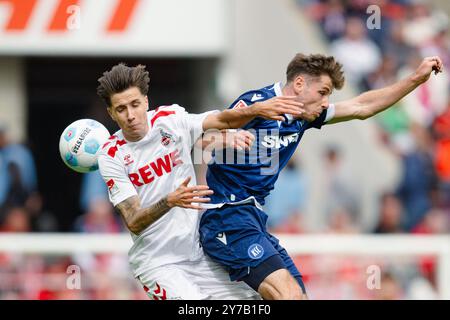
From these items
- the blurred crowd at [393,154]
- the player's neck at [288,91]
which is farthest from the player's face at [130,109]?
the blurred crowd at [393,154]

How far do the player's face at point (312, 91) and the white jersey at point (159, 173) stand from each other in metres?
0.79

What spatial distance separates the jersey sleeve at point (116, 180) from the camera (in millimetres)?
9148

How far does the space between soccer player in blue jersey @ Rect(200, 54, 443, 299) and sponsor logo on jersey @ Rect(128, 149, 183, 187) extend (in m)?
0.27

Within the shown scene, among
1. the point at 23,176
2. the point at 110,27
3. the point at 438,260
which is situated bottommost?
the point at 438,260

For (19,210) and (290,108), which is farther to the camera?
(19,210)

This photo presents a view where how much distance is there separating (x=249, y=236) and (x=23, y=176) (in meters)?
7.95

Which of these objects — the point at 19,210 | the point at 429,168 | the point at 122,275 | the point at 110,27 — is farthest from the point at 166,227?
the point at 110,27

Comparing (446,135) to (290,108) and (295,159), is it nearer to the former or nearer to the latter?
(295,159)

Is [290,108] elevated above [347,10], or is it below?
below

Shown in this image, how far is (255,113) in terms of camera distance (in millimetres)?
8539

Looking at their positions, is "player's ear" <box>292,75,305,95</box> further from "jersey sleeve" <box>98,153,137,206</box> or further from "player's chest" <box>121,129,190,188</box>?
"jersey sleeve" <box>98,153,137,206</box>

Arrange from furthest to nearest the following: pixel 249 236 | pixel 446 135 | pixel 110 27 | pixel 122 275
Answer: pixel 110 27 → pixel 446 135 → pixel 122 275 → pixel 249 236

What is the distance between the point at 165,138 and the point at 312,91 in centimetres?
109

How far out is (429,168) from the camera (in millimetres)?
16594
